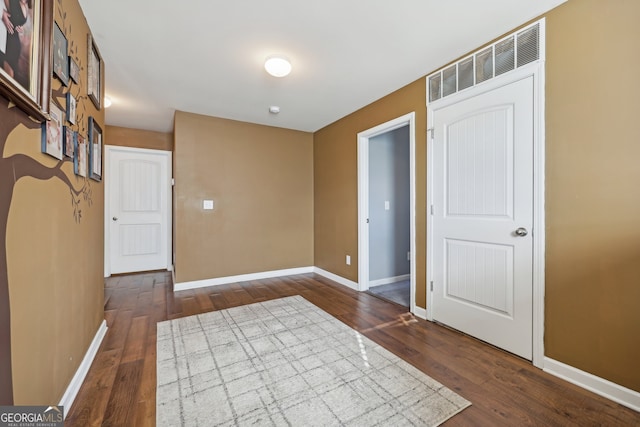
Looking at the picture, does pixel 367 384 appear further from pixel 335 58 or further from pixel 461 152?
pixel 335 58

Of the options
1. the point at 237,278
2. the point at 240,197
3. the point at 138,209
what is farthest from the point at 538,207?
the point at 138,209

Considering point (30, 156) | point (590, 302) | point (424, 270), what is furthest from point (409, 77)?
point (30, 156)

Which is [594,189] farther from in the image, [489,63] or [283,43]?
[283,43]

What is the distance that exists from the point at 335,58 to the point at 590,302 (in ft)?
8.48

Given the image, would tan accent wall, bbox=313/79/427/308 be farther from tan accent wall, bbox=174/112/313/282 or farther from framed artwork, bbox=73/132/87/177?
framed artwork, bbox=73/132/87/177

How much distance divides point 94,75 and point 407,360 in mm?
3219

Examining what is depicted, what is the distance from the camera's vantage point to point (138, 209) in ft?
14.8

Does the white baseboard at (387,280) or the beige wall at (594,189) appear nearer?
the beige wall at (594,189)

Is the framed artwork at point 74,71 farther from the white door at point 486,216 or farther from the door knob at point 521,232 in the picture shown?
the door knob at point 521,232

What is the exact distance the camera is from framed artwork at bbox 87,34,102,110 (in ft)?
6.50

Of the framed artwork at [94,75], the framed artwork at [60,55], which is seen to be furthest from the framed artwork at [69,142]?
the framed artwork at [94,75]

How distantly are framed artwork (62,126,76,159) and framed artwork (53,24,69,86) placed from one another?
264 mm

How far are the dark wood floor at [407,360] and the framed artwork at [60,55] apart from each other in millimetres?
1824

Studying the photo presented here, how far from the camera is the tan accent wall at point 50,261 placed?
1.03 meters
